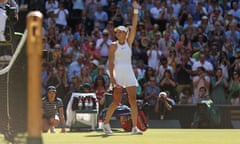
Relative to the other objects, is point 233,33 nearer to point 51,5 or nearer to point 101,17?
point 101,17

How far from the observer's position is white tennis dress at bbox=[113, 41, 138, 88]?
13.4m

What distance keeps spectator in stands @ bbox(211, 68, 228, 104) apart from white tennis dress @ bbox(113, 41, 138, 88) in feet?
22.1

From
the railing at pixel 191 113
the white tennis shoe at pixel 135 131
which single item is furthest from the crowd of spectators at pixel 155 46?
the white tennis shoe at pixel 135 131

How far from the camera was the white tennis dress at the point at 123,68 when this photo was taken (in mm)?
13422

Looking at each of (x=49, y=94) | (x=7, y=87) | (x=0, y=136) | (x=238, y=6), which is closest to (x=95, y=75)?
(x=49, y=94)

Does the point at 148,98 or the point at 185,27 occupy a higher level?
the point at 185,27

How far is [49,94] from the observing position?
51.4 ft

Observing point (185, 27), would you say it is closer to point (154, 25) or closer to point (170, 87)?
point (154, 25)

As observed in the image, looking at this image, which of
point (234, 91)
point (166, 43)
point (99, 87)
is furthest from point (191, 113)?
point (166, 43)

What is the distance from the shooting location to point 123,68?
1359 cm

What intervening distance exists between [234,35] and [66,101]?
6.60m

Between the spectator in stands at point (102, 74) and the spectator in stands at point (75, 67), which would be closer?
the spectator in stands at point (102, 74)

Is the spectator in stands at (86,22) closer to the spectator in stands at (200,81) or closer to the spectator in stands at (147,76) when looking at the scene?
the spectator in stands at (147,76)

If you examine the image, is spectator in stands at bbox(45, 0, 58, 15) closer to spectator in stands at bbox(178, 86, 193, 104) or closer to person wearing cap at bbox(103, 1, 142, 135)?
spectator in stands at bbox(178, 86, 193, 104)
